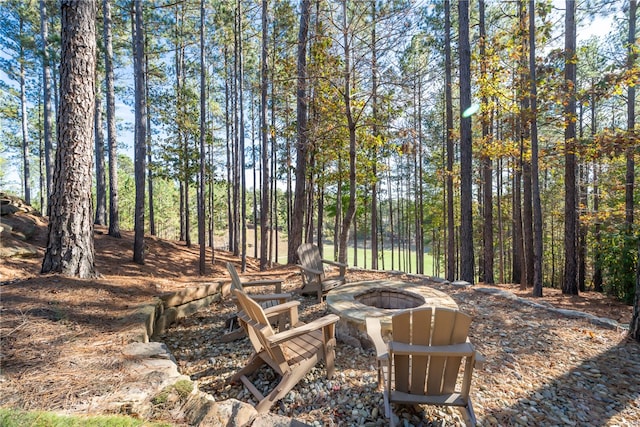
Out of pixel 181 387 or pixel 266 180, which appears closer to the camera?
pixel 181 387

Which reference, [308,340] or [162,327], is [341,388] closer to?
[308,340]

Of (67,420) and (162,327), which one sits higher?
(67,420)

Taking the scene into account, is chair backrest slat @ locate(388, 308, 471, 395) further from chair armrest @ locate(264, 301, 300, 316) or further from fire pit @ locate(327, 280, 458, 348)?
chair armrest @ locate(264, 301, 300, 316)

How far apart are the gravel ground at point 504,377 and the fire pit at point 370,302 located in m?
0.18

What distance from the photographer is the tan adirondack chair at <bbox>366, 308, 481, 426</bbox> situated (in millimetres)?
1808

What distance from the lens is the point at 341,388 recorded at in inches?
92.7

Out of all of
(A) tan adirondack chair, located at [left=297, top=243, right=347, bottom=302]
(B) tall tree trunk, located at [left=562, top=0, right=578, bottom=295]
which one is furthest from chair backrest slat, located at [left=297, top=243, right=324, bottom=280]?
(B) tall tree trunk, located at [left=562, top=0, right=578, bottom=295]

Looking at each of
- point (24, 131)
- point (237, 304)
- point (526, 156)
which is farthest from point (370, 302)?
point (24, 131)

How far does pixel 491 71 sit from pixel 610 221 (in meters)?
4.40

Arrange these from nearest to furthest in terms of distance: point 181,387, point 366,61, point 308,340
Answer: point 181,387, point 308,340, point 366,61

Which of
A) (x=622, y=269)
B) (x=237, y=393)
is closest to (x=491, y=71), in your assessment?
(x=622, y=269)

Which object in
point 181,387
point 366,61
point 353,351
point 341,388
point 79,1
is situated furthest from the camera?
point 366,61

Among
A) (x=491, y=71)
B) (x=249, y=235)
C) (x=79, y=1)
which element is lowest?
(x=249, y=235)

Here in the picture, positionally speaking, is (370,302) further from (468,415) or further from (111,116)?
(111,116)
